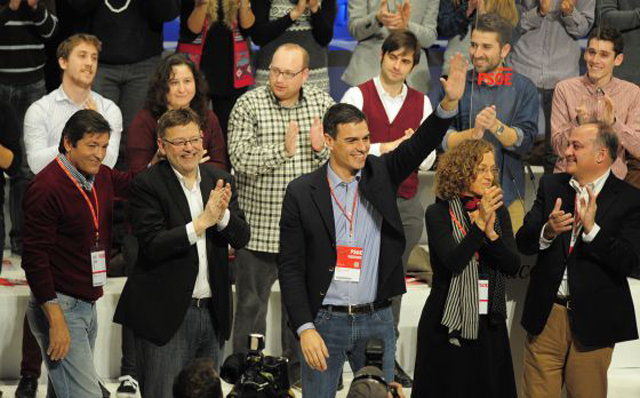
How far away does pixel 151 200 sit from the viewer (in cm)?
429

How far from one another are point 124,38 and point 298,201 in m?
2.39

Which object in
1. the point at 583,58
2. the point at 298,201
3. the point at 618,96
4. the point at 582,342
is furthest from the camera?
the point at 583,58

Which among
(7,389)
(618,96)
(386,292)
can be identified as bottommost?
(7,389)

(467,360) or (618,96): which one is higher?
(618,96)

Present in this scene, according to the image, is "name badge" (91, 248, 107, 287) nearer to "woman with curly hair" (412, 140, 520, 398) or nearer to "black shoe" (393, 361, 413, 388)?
"woman with curly hair" (412, 140, 520, 398)

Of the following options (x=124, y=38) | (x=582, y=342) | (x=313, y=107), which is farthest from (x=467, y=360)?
(x=124, y=38)

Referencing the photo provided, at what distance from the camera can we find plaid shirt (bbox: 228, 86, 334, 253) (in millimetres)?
5270

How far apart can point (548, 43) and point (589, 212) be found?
143cm

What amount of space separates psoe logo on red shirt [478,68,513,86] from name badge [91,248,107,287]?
2083mm

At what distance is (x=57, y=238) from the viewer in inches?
172

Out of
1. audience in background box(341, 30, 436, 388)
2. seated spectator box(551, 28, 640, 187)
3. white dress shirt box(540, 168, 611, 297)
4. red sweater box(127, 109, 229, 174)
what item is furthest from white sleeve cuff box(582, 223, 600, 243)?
red sweater box(127, 109, 229, 174)

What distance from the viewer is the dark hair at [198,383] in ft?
9.54

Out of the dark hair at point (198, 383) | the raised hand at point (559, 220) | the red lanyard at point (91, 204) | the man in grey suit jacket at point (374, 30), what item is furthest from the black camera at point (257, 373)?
the man in grey suit jacket at point (374, 30)

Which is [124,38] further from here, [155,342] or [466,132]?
[155,342]
